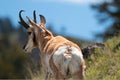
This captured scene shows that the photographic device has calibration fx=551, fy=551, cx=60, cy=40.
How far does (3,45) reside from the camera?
8788 centimetres

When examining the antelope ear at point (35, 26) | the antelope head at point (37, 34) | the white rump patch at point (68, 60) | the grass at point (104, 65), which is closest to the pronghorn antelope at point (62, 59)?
the white rump patch at point (68, 60)

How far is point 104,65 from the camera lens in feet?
56.4

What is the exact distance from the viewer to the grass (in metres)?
16.2

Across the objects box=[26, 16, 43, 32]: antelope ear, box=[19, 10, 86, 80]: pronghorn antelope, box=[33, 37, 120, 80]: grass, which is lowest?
box=[33, 37, 120, 80]: grass

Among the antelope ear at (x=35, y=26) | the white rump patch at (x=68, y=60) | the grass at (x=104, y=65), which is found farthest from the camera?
the grass at (x=104, y=65)

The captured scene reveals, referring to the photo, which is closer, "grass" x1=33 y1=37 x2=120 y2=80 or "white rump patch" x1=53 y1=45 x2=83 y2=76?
"white rump patch" x1=53 y1=45 x2=83 y2=76

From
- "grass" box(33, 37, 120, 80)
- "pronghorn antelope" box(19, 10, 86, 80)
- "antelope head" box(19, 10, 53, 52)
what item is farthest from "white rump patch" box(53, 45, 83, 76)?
"grass" box(33, 37, 120, 80)

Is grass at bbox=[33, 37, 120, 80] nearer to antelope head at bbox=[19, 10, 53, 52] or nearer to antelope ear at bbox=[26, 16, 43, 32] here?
antelope head at bbox=[19, 10, 53, 52]

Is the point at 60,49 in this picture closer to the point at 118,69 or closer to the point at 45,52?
the point at 45,52

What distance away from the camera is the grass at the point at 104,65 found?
53.2 feet

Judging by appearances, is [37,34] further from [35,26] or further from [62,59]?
[62,59]

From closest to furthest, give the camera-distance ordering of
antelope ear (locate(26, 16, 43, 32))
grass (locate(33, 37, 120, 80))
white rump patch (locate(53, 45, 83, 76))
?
white rump patch (locate(53, 45, 83, 76)) → antelope ear (locate(26, 16, 43, 32)) → grass (locate(33, 37, 120, 80))

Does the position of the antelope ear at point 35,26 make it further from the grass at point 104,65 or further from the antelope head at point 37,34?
the grass at point 104,65

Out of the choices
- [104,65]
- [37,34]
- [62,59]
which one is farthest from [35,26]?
[104,65]
